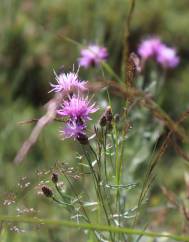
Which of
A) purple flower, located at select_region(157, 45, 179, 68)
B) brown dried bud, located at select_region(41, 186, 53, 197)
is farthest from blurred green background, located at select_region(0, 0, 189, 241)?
brown dried bud, located at select_region(41, 186, 53, 197)

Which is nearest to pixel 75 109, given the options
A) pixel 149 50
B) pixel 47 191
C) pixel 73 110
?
pixel 73 110

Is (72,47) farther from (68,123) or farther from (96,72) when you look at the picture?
(68,123)

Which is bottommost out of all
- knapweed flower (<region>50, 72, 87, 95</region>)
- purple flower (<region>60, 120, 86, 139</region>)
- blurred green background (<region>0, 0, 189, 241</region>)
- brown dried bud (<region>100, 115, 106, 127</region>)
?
purple flower (<region>60, 120, 86, 139</region>)

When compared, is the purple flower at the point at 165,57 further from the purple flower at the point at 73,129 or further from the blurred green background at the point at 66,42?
the purple flower at the point at 73,129

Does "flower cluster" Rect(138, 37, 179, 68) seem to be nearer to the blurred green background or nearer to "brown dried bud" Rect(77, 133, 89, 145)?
the blurred green background

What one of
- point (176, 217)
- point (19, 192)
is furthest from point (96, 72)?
point (19, 192)

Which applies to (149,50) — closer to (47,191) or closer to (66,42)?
(47,191)

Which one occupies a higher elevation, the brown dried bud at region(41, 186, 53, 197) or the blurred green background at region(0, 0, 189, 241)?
the blurred green background at region(0, 0, 189, 241)

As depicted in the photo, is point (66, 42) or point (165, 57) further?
point (66, 42)
